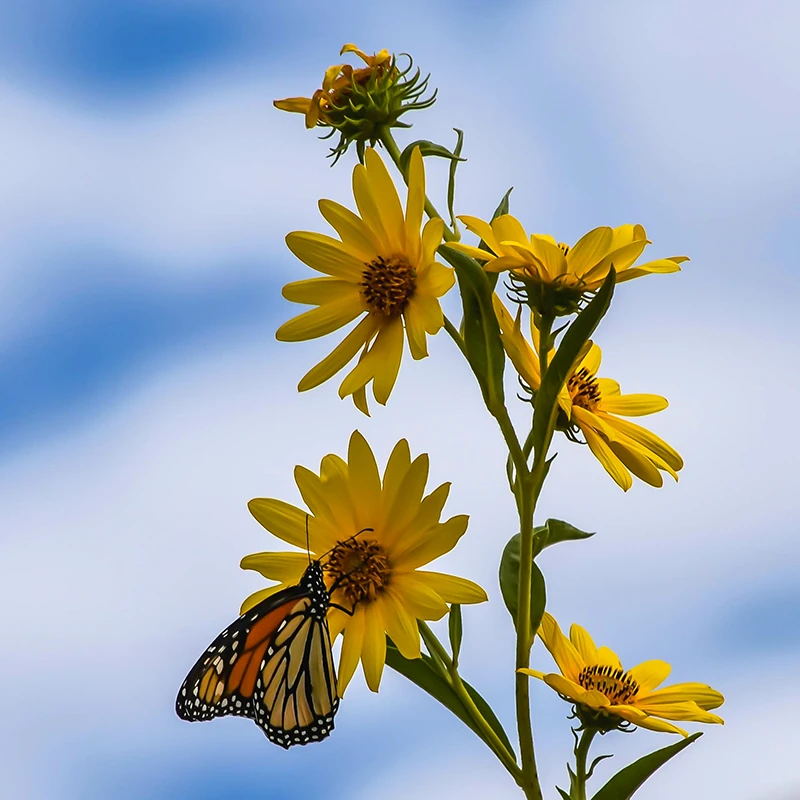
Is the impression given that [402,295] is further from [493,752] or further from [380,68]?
[493,752]

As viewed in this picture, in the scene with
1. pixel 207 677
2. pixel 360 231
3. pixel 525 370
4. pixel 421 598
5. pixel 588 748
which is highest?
pixel 360 231

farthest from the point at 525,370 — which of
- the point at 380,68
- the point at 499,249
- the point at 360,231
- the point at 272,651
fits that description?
the point at 272,651

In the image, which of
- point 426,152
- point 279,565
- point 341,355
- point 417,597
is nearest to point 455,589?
point 417,597

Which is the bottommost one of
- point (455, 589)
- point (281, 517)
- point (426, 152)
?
point (455, 589)

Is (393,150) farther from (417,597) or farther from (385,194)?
(417,597)

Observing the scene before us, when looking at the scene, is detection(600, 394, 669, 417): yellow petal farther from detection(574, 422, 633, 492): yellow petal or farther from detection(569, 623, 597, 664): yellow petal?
detection(569, 623, 597, 664): yellow petal

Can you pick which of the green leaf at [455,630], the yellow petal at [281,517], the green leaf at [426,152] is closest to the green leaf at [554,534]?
the green leaf at [455,630]

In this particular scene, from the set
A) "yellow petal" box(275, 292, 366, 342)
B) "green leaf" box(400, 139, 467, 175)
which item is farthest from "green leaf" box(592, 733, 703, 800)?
"green leaf" box(400, 139, 467, 175)
